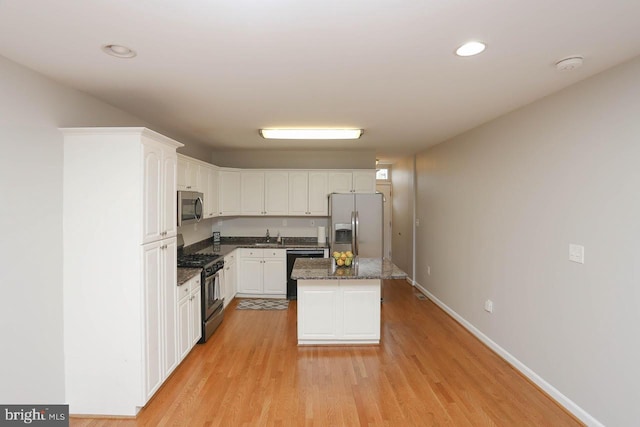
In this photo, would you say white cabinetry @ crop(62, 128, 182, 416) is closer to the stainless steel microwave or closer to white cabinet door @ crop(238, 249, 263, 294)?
the stainless steel microwave

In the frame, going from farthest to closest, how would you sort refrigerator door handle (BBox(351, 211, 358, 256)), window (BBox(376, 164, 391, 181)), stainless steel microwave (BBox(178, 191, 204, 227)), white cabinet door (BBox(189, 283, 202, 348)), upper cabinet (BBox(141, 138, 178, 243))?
window (BBox(376, 164, 391, 181)) → refrigerator door handle (BBox(351, 211, 358, 256)) → stainless steel microwave (BBox(178, 191, 204, 227)) → white cabinet door (BBox(189, 283, 202, 348)) → upper cabinet (BBox(141, 138, 178, 243))

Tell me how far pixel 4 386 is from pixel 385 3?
10.2 feet

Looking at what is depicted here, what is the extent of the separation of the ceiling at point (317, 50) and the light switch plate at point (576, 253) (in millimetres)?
1269

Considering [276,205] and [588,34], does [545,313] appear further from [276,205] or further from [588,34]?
[276,205]

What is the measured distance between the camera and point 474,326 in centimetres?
396

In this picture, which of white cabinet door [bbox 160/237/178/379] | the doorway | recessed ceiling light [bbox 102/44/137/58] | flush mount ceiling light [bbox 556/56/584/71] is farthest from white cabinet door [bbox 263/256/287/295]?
flush mount ceiling light [bbox 556/56/584/71]

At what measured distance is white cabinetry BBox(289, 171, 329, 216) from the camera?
5.73 m

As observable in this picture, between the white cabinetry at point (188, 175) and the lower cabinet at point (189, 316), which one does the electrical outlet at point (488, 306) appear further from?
the white cabinetry at point (188, 175)

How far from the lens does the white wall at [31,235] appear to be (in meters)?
2.05

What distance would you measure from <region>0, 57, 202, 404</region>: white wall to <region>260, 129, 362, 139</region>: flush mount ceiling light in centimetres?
218

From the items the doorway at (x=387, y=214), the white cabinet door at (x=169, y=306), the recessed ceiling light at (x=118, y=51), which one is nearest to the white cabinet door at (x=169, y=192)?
the white cabinet door at (x=169, y=306)

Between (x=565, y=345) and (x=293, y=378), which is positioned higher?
(x=565, y=345)

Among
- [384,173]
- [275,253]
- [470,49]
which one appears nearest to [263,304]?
[275,253]

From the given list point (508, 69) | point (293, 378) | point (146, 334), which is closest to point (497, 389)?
point (293, 378)
